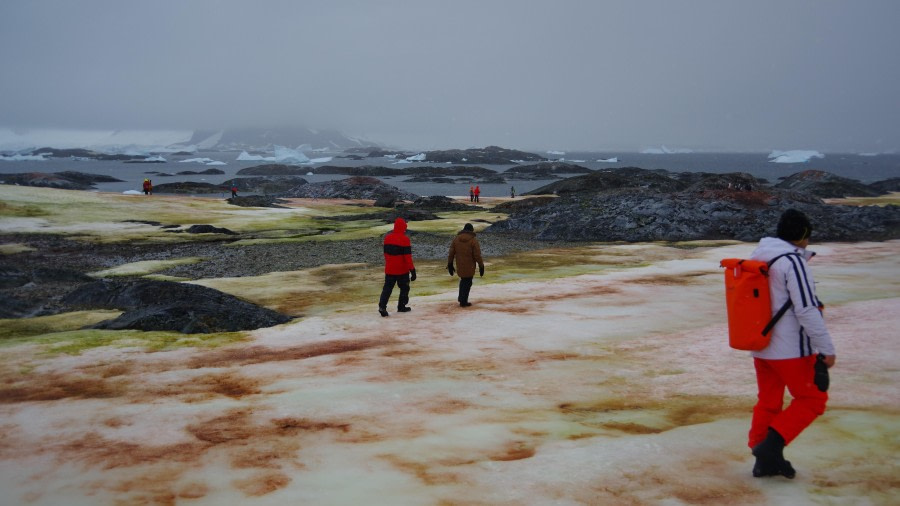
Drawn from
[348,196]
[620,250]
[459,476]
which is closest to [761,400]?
[459,476]

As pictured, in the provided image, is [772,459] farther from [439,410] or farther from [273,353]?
[273,353]

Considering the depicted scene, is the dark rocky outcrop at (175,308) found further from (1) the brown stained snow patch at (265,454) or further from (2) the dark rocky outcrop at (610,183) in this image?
(2) the dark rocky outcrop at (610,183)

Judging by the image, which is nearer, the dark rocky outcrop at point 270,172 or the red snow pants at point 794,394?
the red snow pants at point 794,394

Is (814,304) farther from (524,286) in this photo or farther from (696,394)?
(524,286)

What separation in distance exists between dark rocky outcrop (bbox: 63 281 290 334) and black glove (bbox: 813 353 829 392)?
1503 centimetres

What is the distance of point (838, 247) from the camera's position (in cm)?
3488

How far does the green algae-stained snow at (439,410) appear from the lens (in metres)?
7.47

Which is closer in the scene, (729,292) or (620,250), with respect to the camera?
(729,292)

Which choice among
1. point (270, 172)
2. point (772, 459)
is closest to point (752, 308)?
point (772, 459)

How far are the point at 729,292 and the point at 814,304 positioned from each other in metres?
0.86

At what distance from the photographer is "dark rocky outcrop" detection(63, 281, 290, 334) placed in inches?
695

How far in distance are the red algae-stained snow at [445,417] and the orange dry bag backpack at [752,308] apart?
1.67 metres

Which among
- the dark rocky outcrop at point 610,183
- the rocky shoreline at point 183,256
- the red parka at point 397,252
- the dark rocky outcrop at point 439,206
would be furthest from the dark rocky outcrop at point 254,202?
the red parka at point 397,252

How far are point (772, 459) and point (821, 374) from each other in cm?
117
